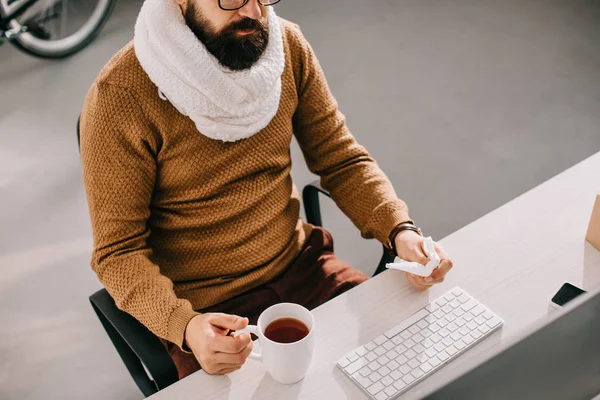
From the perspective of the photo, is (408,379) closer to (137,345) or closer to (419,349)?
(419,349)

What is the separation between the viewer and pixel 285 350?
3.33ft

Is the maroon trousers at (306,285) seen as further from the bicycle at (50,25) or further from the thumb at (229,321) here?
the bicycle at (50,25)

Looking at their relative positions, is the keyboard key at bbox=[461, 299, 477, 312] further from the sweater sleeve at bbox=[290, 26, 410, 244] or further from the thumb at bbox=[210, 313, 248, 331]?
the thumb at bbox=[210, 313, 248, 331]

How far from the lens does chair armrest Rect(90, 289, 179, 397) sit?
3.85ft

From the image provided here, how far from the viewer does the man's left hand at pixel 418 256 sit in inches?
47.5

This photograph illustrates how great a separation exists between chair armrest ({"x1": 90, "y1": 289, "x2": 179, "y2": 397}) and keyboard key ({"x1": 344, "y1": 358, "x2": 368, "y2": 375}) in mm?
295

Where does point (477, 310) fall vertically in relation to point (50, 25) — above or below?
above

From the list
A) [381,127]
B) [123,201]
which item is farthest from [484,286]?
[381,127]

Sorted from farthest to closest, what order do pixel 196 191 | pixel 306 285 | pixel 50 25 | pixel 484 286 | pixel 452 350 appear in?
1. pixel 50 25
2. pixel 306 285
3. pixel 196 191
4. pixel 484 286
5. pixel 452 350

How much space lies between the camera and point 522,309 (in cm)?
118

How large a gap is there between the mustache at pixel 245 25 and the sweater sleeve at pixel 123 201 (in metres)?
0.21

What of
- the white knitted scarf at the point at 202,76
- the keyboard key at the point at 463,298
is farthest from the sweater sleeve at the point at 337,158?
the keyboard key at the point at 463,298

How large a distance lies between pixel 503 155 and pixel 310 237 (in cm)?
137

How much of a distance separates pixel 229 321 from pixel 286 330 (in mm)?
98
